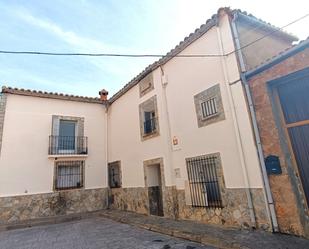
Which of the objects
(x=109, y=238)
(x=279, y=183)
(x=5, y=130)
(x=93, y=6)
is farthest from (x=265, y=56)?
(x=5, y=130)

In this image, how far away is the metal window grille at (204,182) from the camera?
6.27 m

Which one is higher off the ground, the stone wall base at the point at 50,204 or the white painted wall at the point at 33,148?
the white painted wall at the point at 33,148

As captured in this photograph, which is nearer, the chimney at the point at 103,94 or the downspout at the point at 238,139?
the downspout at the point at 238,139

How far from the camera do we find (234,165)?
18.7 ft

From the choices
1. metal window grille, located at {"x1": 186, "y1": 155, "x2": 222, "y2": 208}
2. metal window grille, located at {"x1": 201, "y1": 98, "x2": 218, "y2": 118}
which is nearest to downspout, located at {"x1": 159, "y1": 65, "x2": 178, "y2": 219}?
metal window grille, located at {"x1": 186, "y1": 155, "x2": 222, "y2": 208}

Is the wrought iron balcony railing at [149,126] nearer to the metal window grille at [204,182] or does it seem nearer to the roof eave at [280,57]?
the metal window grille at [204,182]

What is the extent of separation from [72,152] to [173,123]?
236 inches

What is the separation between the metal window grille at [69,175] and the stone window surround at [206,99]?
23.1 ft

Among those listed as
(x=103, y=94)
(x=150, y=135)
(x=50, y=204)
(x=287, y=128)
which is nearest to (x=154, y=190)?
(x=150, y=135)

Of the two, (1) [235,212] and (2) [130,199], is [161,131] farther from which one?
(1) [235,212]

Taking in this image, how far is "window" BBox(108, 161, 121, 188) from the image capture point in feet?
35.4

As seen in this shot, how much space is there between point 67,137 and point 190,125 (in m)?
6.91

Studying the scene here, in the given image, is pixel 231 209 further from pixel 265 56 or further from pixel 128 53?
pixel 128 53

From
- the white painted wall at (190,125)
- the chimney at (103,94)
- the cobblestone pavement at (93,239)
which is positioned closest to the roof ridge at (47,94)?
the chimney at (103,94)
